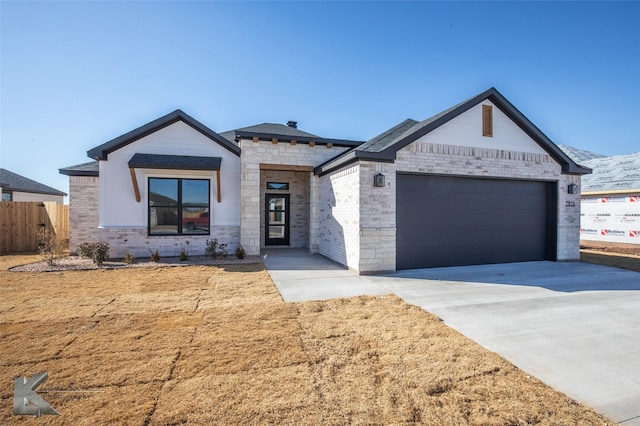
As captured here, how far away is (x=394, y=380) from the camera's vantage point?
2770 millimetres

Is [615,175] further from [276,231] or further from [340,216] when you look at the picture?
[276,231]

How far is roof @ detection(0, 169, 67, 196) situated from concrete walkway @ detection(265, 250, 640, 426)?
21.7 m

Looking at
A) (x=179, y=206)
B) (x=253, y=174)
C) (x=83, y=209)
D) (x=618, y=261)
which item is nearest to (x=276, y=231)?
(x=253, y=174)

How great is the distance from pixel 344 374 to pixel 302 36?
33.2ft

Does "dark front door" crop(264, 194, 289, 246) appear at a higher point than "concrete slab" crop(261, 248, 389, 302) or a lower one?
higher

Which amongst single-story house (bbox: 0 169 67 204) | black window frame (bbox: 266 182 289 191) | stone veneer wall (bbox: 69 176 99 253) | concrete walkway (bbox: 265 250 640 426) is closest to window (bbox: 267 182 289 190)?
black window frame (bbox: 266 182 289 191)

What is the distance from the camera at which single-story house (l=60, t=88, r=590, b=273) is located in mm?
7961

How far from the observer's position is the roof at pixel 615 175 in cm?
1550

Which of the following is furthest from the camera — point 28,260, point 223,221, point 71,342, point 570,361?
point 223,221

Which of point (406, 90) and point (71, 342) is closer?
point (71, 342)

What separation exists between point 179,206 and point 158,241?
135 cm

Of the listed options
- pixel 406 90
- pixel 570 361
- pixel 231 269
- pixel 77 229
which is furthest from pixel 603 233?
pixel 77 229

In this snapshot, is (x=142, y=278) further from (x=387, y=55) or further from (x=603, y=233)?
(x=603, y=233)

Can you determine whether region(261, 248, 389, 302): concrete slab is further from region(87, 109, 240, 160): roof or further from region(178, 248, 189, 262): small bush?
region(87, 109, 240, 160): roof
